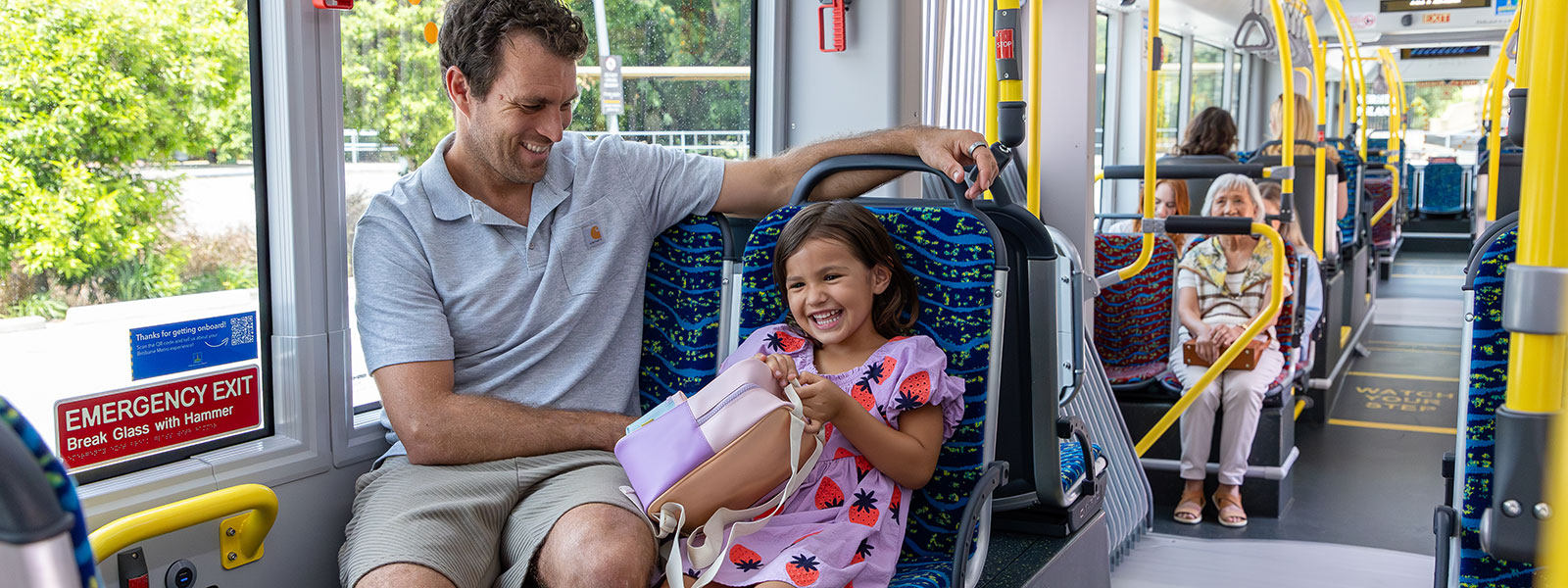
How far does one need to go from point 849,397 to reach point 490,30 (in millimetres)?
1012

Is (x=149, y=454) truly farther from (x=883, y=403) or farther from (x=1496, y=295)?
(x=1496, y=295)

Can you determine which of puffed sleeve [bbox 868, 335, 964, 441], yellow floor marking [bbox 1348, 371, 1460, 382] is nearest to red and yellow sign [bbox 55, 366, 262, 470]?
puffed sleeve [bbox 868, 335, 964, 441]

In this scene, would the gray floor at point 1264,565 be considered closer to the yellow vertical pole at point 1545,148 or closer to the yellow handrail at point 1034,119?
the yellow handrail at point 1034,119

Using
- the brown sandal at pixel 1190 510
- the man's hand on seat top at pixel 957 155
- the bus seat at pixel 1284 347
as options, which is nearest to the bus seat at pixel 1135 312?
the bus seat at pixel 1284 347

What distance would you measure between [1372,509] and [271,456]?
3.87 meters

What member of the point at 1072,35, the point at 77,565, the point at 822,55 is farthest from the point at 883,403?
the point at 1072,35

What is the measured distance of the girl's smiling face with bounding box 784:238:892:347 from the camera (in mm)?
2227

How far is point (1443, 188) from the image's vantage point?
14.4m

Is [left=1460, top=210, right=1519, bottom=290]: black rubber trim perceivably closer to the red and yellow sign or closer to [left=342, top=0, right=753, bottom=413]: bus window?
[left=342, top=0, right=753, bottom=413]: bus window

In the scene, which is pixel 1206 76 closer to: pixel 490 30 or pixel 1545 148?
pixel 490 30

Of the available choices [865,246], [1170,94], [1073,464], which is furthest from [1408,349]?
[865,246]

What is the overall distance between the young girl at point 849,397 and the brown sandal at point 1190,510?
97.7 inches

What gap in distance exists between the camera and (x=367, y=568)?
2.01 meters

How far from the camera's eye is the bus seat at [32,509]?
574 mm
